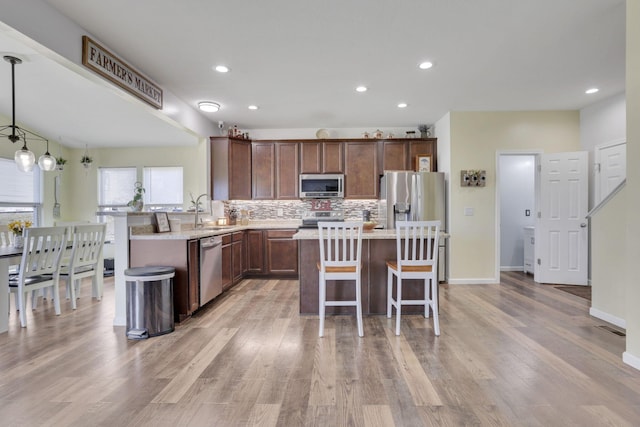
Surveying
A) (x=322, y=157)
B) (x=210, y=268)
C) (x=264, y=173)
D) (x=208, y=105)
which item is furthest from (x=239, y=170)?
(x=210, y=268)

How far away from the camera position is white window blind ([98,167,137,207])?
19.8 feet

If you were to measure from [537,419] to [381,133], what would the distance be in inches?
182

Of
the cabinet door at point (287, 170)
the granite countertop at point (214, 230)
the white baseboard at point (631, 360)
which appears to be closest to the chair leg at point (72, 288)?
the granite countertop at point (214, 230)

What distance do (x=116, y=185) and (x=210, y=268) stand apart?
12.7 ft

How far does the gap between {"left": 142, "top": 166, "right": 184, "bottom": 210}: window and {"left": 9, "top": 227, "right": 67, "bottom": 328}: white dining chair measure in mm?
2549

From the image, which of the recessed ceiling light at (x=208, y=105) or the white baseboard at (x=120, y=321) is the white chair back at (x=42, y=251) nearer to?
the white baseboard at (x=120, y=321)

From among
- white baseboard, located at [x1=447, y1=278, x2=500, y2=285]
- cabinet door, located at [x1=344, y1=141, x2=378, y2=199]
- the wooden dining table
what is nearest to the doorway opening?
white baseboard, located at [x1=447, y1=278, x2=500, y2=285]

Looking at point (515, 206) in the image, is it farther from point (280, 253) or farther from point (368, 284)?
point (280, 253)

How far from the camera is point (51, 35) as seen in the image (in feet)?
7.47

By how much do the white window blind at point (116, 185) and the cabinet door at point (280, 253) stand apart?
A: 3.12 m

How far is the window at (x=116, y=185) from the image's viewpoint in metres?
6.04

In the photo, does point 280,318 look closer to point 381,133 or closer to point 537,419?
point 537,419

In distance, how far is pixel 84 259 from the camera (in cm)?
376

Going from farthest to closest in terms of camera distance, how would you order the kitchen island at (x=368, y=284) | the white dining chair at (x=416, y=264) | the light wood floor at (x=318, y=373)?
the kitchen island at (x=368, y=284) < the white dining chair at (x=416, y=264) < the light wood floor at (x=318, y=373)
